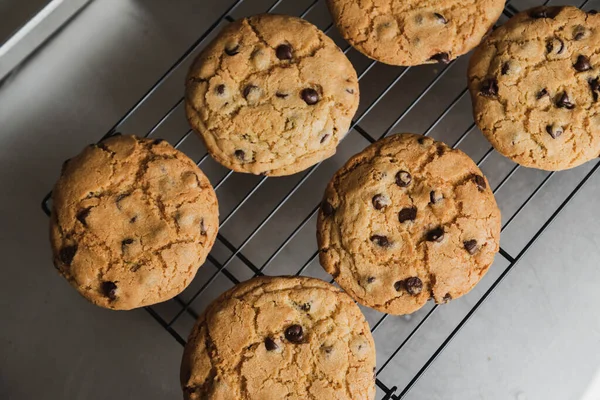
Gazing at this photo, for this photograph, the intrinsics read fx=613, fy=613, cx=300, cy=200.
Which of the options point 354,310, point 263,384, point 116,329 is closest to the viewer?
point 263,384

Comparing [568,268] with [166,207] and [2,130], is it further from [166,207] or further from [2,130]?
[2,130]

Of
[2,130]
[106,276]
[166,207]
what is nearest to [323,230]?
[166,207]

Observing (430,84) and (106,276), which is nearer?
(106,276)

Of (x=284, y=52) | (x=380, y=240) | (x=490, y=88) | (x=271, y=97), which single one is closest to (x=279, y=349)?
(x=380, y=240)

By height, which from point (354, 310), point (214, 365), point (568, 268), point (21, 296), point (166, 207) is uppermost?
point (166, 207)

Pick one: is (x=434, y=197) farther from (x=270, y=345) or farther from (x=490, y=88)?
(x=270, y=345)

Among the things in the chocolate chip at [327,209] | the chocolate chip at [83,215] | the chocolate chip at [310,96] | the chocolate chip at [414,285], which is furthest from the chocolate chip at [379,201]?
the chocolate chip at [83,215]
